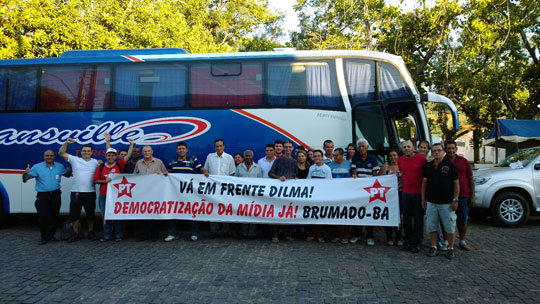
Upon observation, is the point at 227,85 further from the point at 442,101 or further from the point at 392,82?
the point at 442,101

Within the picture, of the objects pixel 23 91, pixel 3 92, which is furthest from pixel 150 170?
pixel 3 92

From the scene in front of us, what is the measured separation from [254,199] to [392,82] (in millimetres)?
4107

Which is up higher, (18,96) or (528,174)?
(18,96)

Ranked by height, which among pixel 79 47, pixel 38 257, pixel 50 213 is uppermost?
pixel 79 47

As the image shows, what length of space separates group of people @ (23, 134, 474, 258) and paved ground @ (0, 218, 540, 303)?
0.33m

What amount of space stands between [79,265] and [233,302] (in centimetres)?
280

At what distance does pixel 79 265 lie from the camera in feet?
18.1

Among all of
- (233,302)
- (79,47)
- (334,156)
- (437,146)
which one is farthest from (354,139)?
(79,47)

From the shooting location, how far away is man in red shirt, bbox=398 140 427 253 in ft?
20.2

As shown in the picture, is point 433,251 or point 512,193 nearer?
point 433,251

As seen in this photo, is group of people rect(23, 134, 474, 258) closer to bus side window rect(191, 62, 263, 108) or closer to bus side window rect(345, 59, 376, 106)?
bus side window rect(191, 62, 263, 108)

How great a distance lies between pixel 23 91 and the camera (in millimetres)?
8383

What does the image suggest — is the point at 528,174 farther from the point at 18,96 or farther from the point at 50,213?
the point at 18,96

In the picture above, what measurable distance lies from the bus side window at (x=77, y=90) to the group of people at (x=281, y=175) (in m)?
1.32
